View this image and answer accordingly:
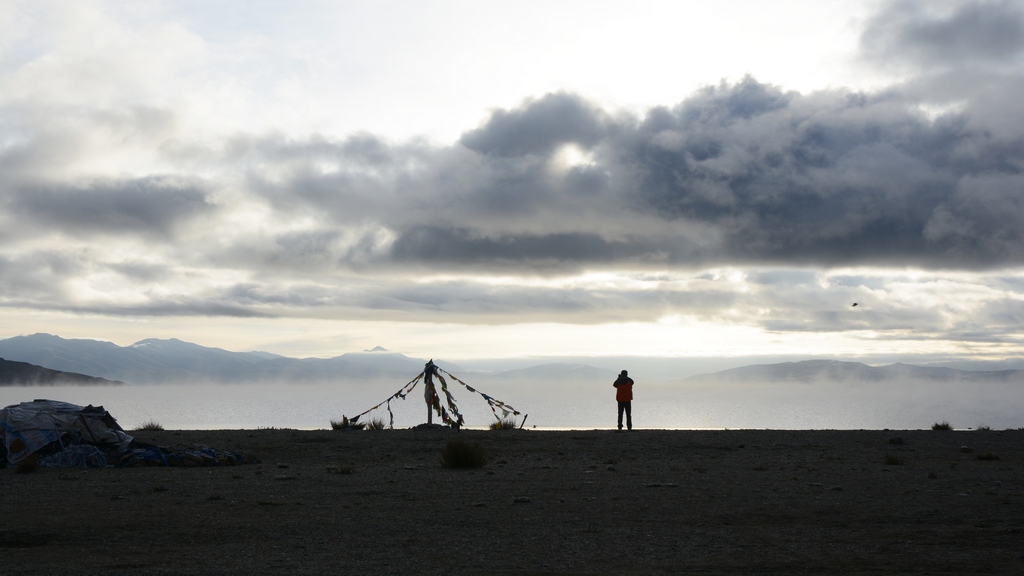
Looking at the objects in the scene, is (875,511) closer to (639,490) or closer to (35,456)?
(639,490)

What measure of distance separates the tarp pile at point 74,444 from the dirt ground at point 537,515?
22.1 inches

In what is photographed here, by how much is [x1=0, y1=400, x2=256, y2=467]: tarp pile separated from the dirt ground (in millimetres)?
560

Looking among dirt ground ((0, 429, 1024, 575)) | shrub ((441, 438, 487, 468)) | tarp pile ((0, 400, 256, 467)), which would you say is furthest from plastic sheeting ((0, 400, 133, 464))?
shrub ((441, 438, 487, 468))

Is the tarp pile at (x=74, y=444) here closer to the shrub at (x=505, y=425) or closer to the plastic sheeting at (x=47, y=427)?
the plastic sheeting at (x=47, y=427)

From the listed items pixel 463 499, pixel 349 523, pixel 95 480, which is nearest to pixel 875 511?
pixel 463 499

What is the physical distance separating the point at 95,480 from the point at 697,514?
350 inches

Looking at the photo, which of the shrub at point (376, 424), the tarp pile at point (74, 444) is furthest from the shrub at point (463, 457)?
the shrub at point (376, 424)

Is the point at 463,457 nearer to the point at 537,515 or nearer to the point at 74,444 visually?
the point at 537,515

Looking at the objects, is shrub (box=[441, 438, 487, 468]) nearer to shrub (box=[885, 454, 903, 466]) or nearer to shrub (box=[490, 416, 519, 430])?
shrub (box=[885, 454, 903, 466])

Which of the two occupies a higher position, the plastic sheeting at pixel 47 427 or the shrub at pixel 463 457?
the plastic sheeting at pixel 47 427

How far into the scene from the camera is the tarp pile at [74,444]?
1612 cm

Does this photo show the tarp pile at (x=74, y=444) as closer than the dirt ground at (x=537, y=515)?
No

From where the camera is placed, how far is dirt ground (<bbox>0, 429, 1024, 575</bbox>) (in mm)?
8000

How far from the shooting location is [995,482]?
1284 centimetres
